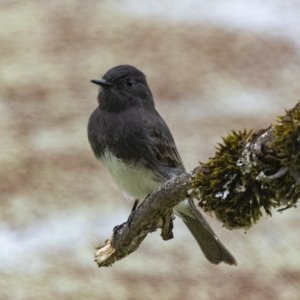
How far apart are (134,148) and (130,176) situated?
0.38ft

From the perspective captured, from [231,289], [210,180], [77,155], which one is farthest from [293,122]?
[77,155]

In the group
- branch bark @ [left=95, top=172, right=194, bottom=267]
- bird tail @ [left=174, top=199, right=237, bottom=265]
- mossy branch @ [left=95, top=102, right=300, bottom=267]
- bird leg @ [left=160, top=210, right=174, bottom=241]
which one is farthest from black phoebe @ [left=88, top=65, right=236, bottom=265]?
mossy branch @ [left=95, top=102, right=300, bottom=267]

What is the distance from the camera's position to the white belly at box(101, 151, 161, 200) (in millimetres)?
4086

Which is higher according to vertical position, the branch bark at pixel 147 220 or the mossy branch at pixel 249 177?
the branch bark at pixel 147 220

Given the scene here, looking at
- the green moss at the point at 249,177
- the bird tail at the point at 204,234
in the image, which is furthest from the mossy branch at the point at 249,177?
the bird tail at the point at 204,234

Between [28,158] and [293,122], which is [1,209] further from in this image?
[293,122]

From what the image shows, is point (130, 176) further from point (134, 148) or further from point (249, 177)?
point (249, 177)

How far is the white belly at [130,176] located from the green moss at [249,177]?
1348 millimetres

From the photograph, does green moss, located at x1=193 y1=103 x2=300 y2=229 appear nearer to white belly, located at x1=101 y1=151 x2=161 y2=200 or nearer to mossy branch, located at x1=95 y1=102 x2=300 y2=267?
mossy branch, located at x1=95 y1=102 x2=300 y2=267

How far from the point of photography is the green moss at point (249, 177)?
2.36 metres

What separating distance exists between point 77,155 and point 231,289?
1.14m

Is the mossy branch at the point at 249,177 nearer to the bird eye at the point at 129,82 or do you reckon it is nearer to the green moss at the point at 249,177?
the green moss at the point at 249,177

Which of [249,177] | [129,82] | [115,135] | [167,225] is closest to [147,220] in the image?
[167,225]

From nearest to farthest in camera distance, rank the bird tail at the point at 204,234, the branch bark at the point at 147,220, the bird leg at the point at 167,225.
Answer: the branch bark at the point at 147,220 < the bird leg at the point at 167,225 < the bird tail at the point at 204,234
